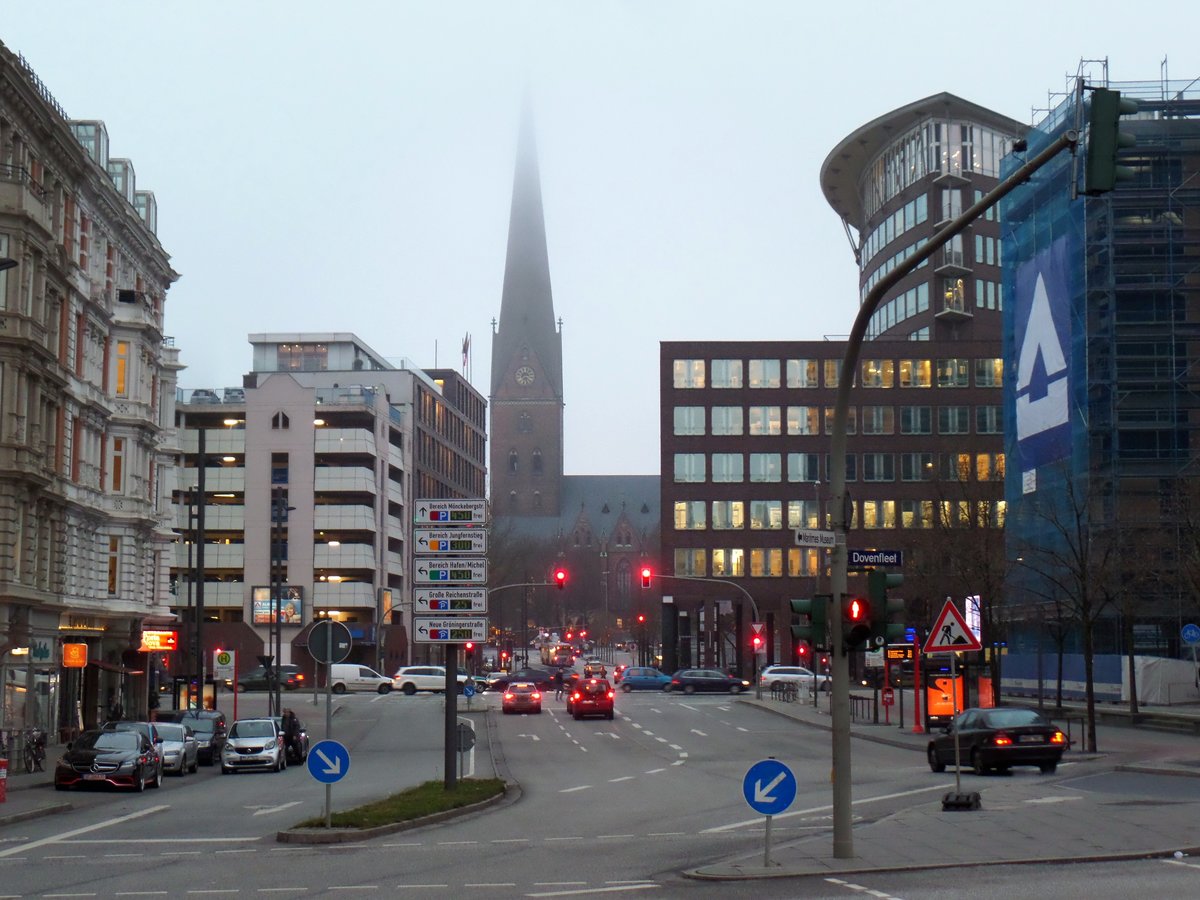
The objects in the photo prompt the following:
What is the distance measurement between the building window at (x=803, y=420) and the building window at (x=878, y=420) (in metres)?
3.19

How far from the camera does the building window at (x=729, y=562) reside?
339ft

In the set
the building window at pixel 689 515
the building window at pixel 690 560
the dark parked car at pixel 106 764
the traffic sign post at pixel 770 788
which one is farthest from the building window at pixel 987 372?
the traffic sign post at pixel 770 788

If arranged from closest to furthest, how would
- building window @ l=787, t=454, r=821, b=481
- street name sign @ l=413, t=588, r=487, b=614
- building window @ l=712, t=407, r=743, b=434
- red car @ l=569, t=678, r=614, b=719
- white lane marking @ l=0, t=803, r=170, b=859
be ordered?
1. white lane marking @ l=0, t=803, r=170, b=859
2. street name sign @ l=413, t=588, r=487, b=614
3. red car @ l=569, t=678, r=614, b=719
4. building window @ l=787, t=454, r=821, b=481
5. building window @ l=712, t=407, r=743, b=434

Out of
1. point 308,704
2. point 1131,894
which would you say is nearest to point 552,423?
point 308,704

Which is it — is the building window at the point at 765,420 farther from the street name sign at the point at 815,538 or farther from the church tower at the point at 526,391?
the street name sign at the point at 815,538

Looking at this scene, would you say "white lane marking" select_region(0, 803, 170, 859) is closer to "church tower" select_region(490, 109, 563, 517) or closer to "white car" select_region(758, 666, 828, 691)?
"white car" select_region(758, 666, 828, 691)

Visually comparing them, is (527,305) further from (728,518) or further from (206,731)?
(206,731)

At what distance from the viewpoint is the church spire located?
18625 cm

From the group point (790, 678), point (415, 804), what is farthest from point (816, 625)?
point (790, 678)

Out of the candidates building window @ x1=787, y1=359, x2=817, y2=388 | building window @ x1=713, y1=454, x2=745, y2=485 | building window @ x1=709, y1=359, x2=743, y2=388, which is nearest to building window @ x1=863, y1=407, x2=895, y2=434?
building window @ x1=787, y1=359, x2=817, y2=388

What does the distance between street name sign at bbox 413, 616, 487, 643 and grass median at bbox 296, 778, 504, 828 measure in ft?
8.55

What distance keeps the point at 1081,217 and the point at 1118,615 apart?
53.0ft

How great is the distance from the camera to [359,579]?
330 ft

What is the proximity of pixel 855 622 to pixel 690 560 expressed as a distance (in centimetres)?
8745
